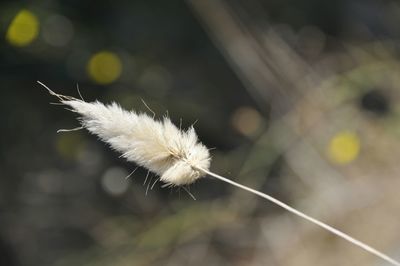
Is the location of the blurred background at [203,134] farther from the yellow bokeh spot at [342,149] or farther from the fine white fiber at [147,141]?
the fine white fiber at [147,141]

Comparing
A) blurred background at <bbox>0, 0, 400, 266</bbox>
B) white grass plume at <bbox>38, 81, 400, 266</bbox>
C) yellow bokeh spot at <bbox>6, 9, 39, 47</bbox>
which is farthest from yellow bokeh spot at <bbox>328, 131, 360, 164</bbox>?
white grass plume at <bbox>38, 81, 400, 266</bbox>

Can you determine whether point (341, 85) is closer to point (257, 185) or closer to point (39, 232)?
point (257, 185)

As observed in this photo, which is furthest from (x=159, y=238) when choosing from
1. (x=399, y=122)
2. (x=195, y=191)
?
(x=399, y=122)

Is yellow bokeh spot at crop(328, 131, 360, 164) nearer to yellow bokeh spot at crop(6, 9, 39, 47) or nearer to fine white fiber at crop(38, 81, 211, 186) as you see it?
yellow bokeh spot at crop(6, 9, 39, 47)

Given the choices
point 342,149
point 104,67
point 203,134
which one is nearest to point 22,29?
point 104,67

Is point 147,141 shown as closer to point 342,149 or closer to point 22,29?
point 22,29

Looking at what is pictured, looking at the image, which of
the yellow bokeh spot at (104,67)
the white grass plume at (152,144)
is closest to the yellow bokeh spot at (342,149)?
the yellow bokeh spot at (104,67)

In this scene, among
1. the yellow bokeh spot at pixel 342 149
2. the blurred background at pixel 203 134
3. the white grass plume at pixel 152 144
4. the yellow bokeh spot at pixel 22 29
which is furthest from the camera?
the yellow bokeh spot at pixel 342 149
